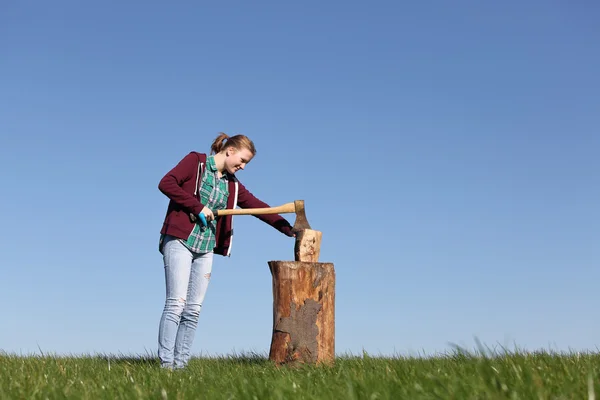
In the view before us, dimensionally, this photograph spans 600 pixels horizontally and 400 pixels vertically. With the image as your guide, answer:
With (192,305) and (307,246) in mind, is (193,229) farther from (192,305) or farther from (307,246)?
(307,246)

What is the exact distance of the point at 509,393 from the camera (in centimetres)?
347

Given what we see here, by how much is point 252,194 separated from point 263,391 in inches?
186

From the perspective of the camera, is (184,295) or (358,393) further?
(184,295)

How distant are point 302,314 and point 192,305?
1.50 m

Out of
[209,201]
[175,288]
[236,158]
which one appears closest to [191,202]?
[209,201]

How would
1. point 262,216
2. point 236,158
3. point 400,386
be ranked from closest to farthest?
point 400,386 → point 236,158 → point 262,216

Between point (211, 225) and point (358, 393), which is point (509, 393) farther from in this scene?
point (211, 225)

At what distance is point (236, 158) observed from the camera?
783 cm

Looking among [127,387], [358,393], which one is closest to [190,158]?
[127,387]

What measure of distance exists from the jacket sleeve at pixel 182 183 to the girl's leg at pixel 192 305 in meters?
0.79

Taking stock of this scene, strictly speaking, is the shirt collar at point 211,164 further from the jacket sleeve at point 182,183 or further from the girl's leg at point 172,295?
the girl's leg at point 172,295

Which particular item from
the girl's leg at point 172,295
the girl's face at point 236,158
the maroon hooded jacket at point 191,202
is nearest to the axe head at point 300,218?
the maroon hooded jacket at point 191,202

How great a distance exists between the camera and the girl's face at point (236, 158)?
25.6 ft

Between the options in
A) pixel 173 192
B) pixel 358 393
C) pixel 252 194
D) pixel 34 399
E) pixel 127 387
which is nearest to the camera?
pixel 358 393
